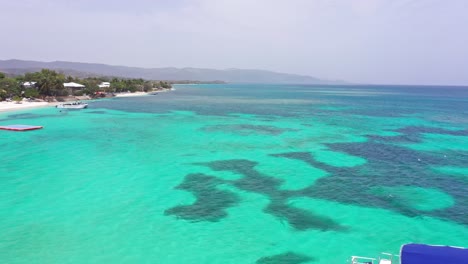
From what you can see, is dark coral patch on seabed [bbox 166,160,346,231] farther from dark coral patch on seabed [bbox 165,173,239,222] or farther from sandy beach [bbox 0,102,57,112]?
sandy beach [bbox 0,102,57,112]

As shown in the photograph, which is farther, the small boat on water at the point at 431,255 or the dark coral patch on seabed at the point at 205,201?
the dark coral patch on seabed at the point at 205,201

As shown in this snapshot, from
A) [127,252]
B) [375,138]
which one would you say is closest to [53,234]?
[127,252]

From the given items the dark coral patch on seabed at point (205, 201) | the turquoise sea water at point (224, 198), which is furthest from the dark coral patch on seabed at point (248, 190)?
the turquoise sea water at point (224, 198)

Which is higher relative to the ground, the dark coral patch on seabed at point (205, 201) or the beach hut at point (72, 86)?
the beach hut at point (72, 86)

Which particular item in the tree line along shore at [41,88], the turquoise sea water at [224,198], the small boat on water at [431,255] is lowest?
the turquoise sea water at [224,198]

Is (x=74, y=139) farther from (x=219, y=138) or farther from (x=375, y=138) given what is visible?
(x=375, y=138)

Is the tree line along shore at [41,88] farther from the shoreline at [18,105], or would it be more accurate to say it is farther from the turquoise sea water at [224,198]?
the turquoise sea water at [224,198]

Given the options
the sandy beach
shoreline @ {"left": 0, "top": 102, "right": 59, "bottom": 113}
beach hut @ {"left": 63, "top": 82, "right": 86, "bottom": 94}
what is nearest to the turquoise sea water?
shoreline @ {"left": 0, "top": 102, "right": 59, "bottom": 113}
